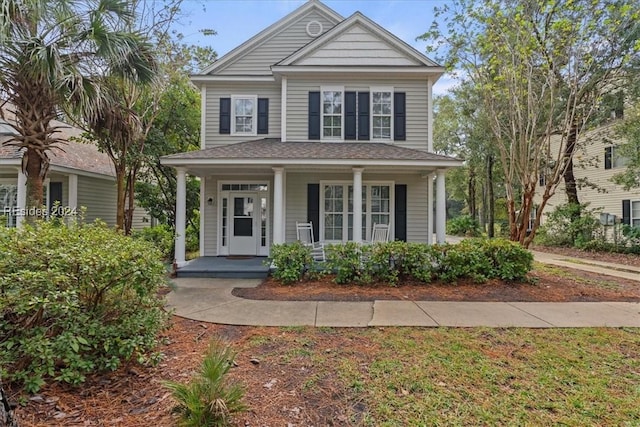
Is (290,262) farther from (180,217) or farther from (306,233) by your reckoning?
(180,217)

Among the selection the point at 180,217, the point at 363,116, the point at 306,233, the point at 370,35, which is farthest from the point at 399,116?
the point at 180,217

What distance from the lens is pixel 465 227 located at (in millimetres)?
24438

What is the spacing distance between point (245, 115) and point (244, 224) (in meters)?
3.51

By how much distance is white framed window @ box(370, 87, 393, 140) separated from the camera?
10.1 metres

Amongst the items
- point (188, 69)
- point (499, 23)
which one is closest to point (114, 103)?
point (188, 69)

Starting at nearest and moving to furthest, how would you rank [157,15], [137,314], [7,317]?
[7,317] → [137,314] → [157,15]

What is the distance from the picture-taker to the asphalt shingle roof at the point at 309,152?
27.4ft

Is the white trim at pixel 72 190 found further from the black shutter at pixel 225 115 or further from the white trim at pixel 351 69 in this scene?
the white trim at pixel 351 69

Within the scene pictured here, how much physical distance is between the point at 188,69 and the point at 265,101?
4.64 m

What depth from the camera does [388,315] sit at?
5152 millimetres

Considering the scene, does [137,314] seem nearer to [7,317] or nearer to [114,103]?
[7,317]

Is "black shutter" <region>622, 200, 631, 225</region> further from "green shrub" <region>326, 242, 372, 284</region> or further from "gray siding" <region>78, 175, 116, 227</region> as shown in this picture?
"gray siding" <region>78, 175, 116, 227</region>

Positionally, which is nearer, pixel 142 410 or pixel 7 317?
pixel 142 410

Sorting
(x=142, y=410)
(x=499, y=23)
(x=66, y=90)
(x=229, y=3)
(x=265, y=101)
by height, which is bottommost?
(x=142, y=410)
